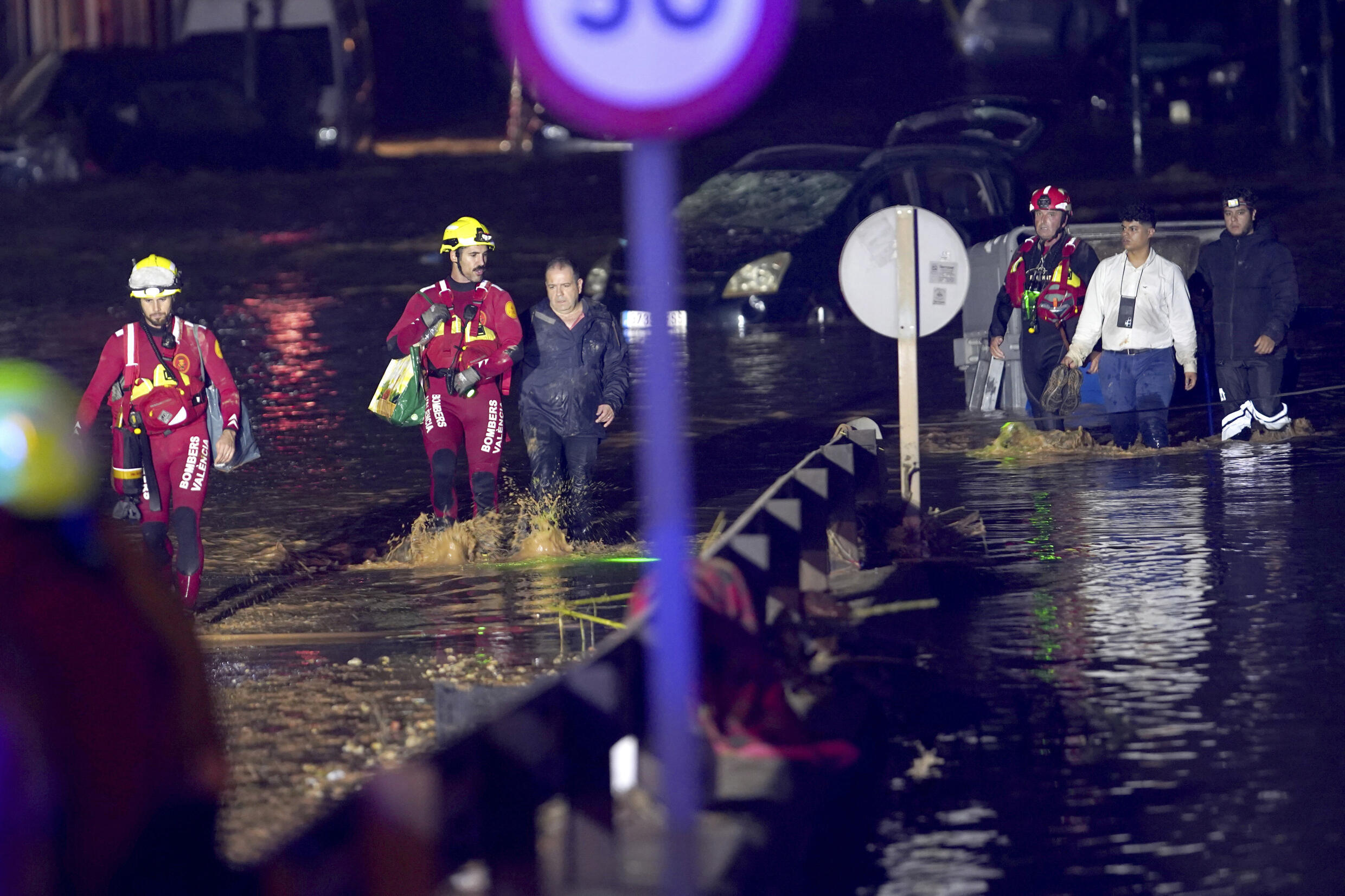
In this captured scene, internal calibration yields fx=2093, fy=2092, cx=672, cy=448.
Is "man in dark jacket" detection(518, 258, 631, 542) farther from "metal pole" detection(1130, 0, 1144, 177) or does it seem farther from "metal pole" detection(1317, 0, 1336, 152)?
"metal pole" detection(1317, 0, 1336, 152)

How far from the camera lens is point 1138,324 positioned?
1343 cm

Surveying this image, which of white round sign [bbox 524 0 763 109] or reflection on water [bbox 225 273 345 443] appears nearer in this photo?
white round sign [bbox 524 0 763 109]

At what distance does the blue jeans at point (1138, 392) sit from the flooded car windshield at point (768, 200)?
8.94 m

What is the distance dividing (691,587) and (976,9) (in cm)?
3656

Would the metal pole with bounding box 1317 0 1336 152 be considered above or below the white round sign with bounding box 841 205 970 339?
above

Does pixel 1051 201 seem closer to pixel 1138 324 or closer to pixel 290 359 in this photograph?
pixel 1138 324

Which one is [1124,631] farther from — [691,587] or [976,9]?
[976,9]

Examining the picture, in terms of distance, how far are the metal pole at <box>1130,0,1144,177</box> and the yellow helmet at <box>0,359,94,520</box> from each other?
97.3 ft

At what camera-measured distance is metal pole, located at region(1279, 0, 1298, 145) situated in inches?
1224

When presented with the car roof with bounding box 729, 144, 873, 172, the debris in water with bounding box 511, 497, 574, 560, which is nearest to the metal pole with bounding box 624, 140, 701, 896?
the debris in water with bounding box 511, 497, 574, 560

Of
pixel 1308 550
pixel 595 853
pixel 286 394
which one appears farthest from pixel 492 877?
pixel 286 394

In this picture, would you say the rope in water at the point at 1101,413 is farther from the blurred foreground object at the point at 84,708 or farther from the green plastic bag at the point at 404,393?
the blurred foreground object at the point at 84,708

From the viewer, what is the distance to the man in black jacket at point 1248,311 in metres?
13.7

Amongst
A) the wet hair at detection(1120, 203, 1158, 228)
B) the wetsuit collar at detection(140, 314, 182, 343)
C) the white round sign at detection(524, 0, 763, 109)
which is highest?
the wet hair at detection(1120, 203, 1158, 228)
